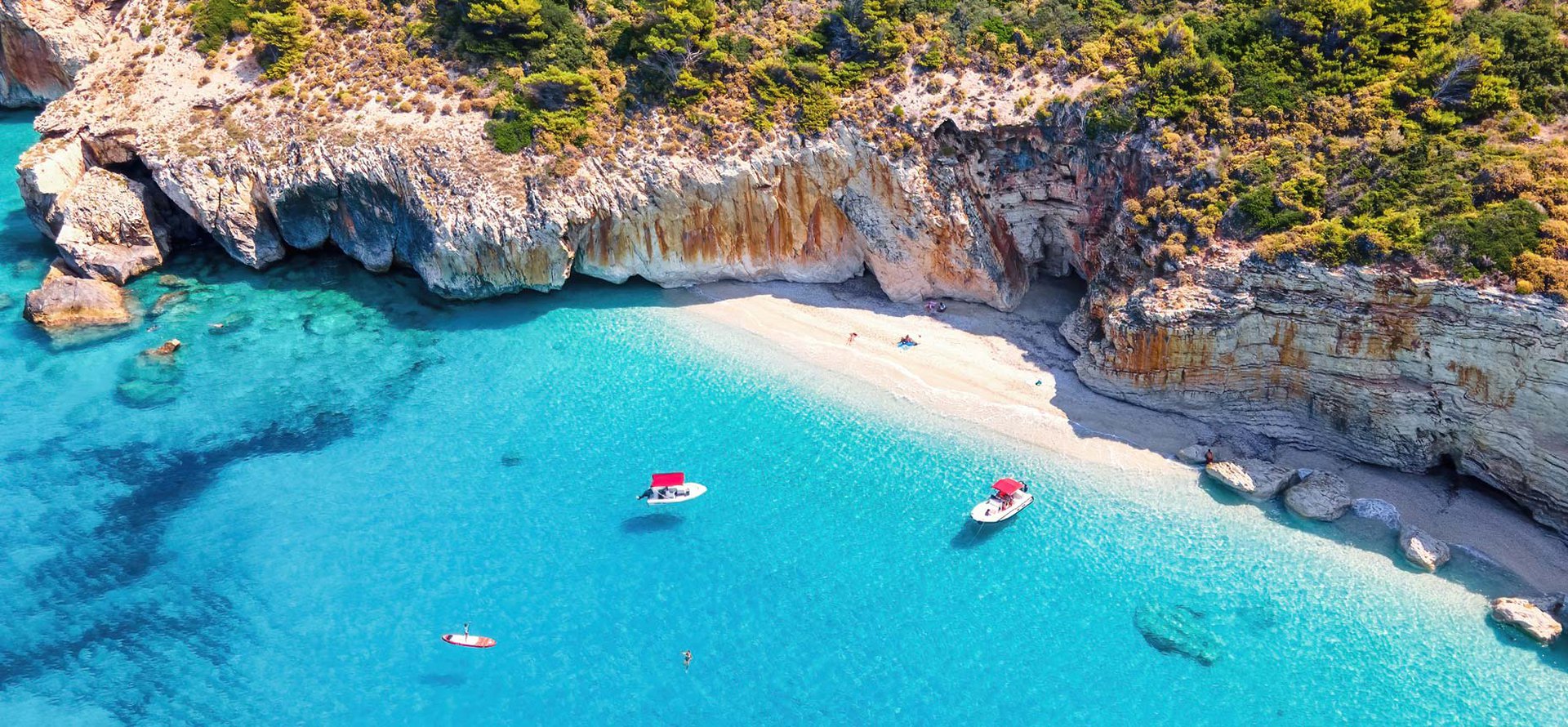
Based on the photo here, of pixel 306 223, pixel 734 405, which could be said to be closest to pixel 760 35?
pixel 734 405

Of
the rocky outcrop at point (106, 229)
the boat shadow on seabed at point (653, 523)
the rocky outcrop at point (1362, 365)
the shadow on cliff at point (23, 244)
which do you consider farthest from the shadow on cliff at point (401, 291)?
the rocky outcrop at point (1362, 365)

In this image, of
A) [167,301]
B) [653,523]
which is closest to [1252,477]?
[653,523]

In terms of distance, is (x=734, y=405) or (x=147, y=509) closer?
(x=147, y=509)

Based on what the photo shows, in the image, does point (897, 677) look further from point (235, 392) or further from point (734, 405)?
point (235, 392)

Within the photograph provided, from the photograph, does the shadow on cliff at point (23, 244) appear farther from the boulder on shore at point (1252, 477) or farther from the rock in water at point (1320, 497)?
the rock in water at point (1320, 497)

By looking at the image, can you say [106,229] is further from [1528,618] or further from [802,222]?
[1528,618]

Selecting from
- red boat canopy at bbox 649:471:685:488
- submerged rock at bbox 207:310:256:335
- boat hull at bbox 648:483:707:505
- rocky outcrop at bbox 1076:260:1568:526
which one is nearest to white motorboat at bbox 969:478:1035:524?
rocky outcrop at bbox 1076:260:1568:526

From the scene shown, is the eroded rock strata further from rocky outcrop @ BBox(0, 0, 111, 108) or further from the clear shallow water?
rocky outcrop @ BBox(0, 0, 111, 108)
